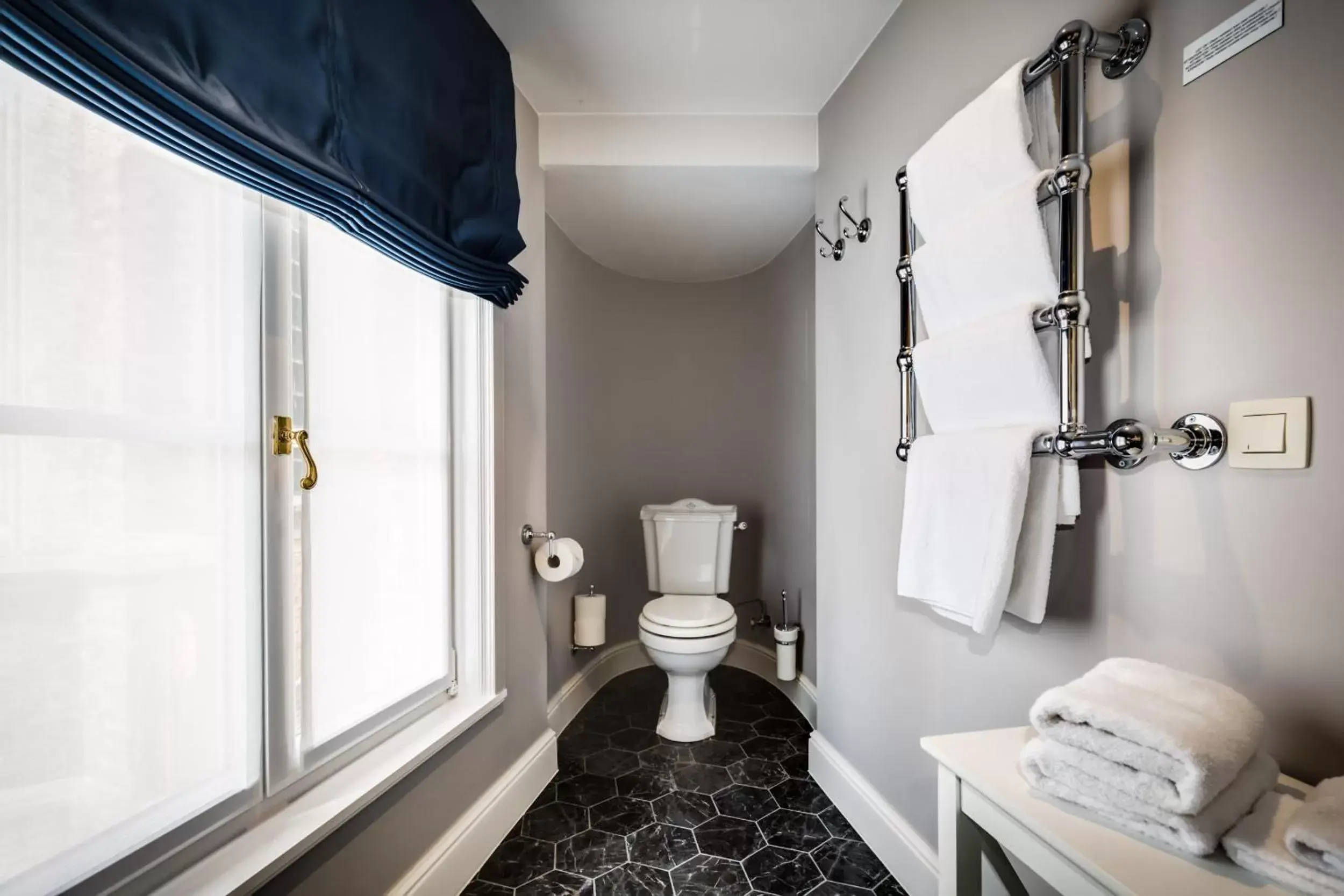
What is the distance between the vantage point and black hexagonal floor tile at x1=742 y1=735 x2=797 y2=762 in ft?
7.66

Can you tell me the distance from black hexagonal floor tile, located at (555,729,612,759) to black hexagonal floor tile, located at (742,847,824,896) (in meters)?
0.85

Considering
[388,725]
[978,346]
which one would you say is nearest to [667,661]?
[388,725]

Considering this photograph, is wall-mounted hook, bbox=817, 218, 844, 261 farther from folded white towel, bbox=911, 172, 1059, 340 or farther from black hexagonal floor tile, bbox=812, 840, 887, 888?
black hexagonal floor tile, bbox=812, 840, 887, 888

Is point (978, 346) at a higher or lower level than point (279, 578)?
higher

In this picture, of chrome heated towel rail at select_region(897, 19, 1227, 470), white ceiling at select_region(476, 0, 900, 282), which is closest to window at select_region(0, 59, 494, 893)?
white ceiling at select_region(476, 0, 900, 282)

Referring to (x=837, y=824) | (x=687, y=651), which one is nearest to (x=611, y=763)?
(x=687, y=651)

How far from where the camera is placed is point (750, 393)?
338 centimetres


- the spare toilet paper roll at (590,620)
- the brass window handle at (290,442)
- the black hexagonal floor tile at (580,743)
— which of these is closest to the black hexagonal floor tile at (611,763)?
the black hexagonal floor tile at (580,743)

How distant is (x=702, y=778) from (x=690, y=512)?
1.16 meters

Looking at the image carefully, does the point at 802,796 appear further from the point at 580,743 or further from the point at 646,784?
the point at 580,743

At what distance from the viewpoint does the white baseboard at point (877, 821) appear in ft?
4.93

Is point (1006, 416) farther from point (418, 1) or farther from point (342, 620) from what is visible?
point (418, 1)

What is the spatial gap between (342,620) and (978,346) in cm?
139

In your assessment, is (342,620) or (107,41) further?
(342,620)
